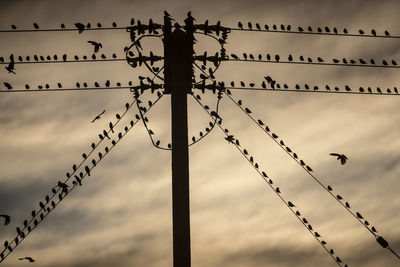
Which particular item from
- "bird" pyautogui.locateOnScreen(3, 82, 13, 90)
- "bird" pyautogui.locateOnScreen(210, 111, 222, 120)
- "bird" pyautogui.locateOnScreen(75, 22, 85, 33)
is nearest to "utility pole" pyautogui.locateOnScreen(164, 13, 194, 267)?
"bird" pyautogui.locateOnScreen(210, 111, 222, 120)

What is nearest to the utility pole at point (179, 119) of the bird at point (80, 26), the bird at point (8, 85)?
the bird at point (80, 26)

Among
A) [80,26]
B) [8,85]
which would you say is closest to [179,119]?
[80,26]

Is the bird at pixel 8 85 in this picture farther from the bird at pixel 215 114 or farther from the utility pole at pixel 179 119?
the bird at pixel 215 114

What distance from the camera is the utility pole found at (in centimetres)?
938

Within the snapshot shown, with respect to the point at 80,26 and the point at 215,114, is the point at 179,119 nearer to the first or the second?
the point at 215,114

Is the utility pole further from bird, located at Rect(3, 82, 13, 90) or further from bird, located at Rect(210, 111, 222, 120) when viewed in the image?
bird, located at Rect(3, 82, 13, 90)

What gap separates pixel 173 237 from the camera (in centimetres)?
944

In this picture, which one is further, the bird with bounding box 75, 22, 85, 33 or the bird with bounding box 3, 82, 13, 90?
the bird with bounding box 3, 82, 13, 90

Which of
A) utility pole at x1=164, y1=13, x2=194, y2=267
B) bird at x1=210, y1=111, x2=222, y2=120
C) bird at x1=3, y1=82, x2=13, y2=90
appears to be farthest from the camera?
bird at x1=3, y1=82, x2=13, y2=90

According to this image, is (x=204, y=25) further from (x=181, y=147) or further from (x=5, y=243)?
(x=5, y=243)

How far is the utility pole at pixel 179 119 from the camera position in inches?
369

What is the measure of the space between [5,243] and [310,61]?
22.7ft

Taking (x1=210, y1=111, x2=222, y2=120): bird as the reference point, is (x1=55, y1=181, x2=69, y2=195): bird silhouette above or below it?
below

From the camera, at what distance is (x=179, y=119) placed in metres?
9.75
